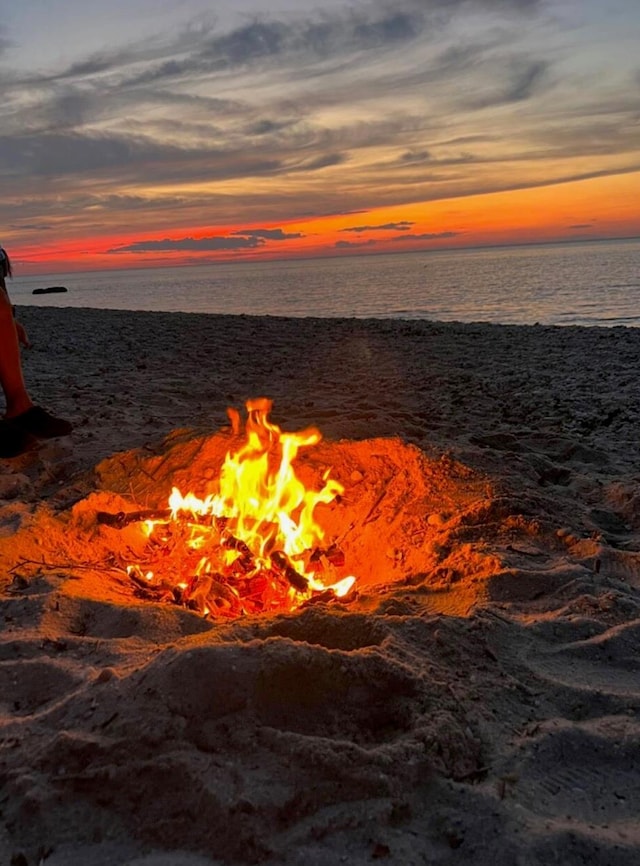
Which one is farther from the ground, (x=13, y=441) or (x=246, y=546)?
(x=13, y=441)

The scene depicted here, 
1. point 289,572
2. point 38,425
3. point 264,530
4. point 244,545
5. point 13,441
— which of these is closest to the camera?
point 289,572

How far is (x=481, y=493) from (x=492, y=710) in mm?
1912

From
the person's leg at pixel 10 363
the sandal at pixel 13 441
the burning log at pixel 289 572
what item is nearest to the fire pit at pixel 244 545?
the burning log at pixel 289 572

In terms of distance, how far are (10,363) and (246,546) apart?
2.46 metres

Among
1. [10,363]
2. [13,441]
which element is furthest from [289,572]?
[10,363]

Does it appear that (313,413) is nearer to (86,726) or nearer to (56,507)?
(56,507)

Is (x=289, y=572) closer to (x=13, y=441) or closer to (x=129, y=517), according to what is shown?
(x=129, y=517)

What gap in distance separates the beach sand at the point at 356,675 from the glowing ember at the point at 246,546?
191 mm

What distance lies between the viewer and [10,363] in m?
4.80

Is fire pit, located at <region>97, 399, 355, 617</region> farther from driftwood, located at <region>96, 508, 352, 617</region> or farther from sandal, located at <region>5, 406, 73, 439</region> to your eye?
sandal, located at <region>5, 406, 73, 439</region>

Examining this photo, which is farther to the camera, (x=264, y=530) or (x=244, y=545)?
(x=264, y=530)

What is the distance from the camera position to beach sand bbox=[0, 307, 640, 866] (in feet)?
5.89

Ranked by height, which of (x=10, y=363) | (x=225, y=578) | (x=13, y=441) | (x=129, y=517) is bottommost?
(x=225, y=578)

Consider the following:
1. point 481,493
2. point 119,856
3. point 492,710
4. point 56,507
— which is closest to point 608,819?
point 492,710
